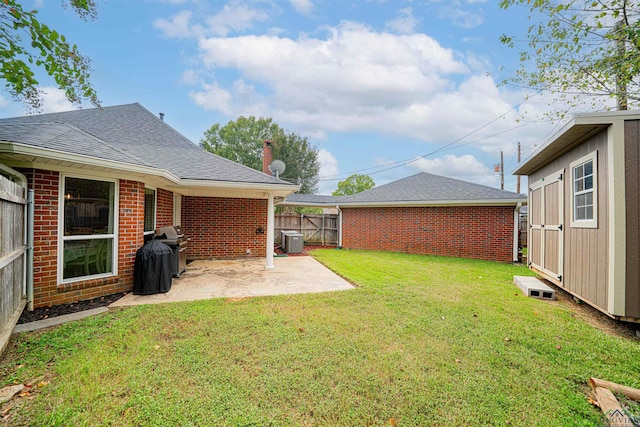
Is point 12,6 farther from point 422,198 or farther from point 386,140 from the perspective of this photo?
point 386,140

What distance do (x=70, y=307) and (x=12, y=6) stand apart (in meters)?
4.07

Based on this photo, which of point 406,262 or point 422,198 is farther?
point 422,198

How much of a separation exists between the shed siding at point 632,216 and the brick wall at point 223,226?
846cm

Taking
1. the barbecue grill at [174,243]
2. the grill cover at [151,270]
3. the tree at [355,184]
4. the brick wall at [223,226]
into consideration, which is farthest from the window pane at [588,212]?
the tree at [355,184]

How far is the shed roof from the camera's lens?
3.60 meters

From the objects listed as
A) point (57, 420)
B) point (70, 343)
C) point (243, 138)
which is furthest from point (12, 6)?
point (243, 138)

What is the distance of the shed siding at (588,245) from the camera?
12.4 ft

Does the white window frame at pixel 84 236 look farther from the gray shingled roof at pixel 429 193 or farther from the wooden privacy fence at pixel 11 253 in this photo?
the gray shingled roof at pixel 429 193

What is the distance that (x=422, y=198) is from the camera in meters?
11.3

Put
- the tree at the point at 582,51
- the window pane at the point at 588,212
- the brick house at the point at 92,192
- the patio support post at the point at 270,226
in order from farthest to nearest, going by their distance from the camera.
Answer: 1. the patio support post at the point at 270,226
2. the tree at the point at 582,51
3. the window pane at the point at 588,212
4. the brick house at the point at 92,192

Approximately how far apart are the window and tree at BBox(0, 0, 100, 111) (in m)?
1.37

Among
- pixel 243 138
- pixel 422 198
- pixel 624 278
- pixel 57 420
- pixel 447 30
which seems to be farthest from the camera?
pixel 243 138

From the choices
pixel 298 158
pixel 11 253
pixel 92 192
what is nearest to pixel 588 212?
pixel 11 253

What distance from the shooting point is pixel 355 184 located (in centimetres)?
3844
